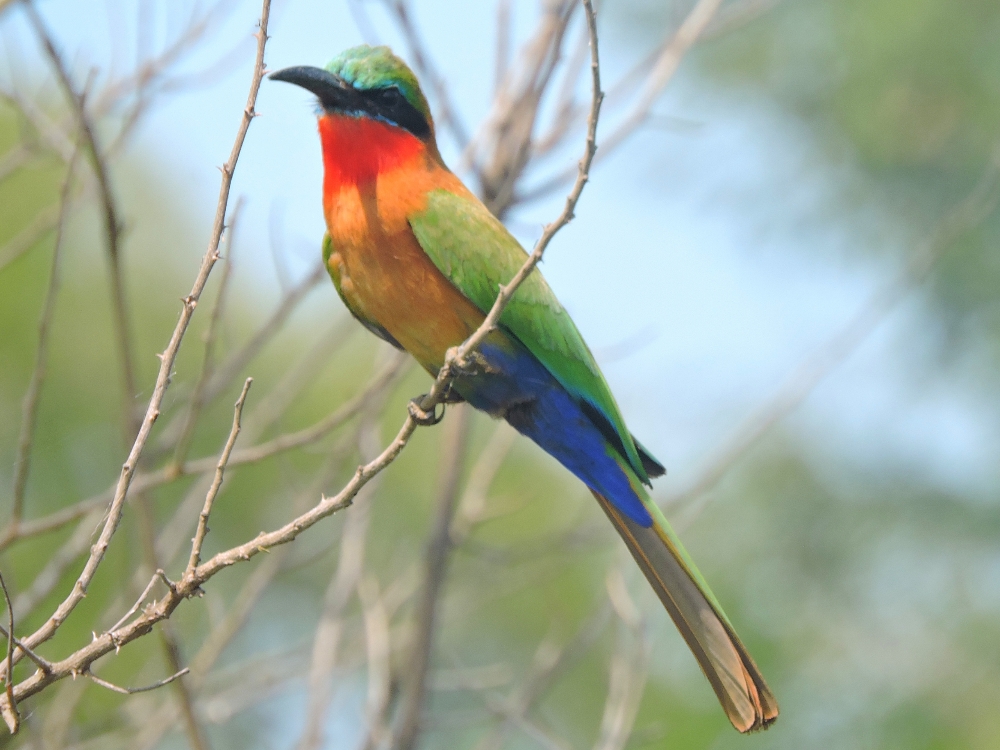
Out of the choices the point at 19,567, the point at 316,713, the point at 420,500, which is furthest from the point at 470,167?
the point at 420,500

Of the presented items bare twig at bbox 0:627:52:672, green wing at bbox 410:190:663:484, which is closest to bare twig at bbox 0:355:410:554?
green wing at bbox 410:190:663:484

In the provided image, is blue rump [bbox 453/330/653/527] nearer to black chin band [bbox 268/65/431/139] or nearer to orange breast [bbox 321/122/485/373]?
orange breast [bbox 321/122/485/373]

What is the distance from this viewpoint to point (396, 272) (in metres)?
3.24

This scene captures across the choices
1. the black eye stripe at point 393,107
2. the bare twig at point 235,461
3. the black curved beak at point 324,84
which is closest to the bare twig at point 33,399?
the bare twig at point 235,461

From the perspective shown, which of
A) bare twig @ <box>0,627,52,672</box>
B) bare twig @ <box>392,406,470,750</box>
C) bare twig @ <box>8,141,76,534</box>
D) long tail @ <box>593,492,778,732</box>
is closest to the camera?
bare twig @ <box>0,627,52,672</box>

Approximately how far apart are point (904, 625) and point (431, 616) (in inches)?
293

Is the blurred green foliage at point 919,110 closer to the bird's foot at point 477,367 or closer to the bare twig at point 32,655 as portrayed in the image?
the bird's foot at point 477,367

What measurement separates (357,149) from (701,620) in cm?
178

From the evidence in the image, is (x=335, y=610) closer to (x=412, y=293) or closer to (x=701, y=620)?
(x=412, y=293)

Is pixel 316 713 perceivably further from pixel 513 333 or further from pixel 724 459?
pixel 724 459

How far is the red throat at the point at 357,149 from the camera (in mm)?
3340

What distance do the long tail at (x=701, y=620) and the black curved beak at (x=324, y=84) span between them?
4.94ft

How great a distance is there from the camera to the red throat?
11.0 ft

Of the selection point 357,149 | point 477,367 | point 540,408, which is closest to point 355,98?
point 357,149
